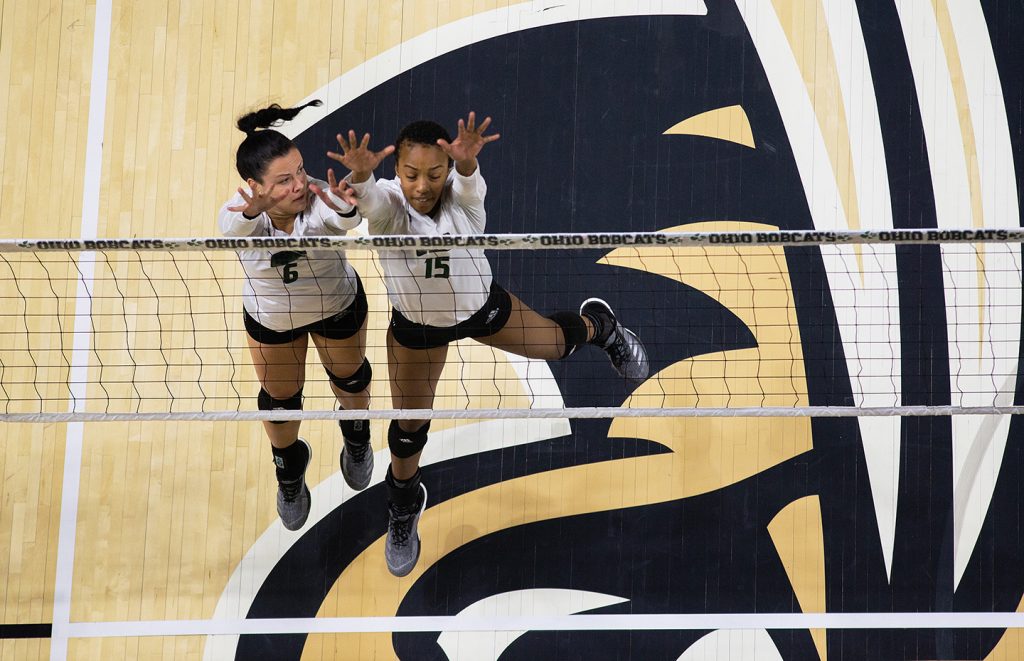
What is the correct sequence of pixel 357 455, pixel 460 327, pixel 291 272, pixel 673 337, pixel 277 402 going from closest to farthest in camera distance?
pixel 291 272 → pixel 460 327 → pixel 277 402 → pixel 357 455 → pixel 673 337

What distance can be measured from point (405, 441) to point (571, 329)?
0.93 metres

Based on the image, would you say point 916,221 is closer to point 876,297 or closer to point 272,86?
point 876,297

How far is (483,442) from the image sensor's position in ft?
15.7

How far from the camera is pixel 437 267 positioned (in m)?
3.59

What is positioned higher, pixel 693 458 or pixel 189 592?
pixel 693 458

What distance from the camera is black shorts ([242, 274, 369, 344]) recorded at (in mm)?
3791

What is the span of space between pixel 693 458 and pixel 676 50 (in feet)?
7.39

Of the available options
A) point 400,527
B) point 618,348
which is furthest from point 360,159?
point 400,527

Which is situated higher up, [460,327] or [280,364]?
[460,327]

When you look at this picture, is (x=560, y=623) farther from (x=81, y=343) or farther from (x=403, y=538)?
(x=81, y=343)

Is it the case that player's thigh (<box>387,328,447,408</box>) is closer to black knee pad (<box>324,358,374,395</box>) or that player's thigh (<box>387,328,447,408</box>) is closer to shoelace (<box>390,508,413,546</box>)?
black knee pad (<box>324,358,374,395</box>)

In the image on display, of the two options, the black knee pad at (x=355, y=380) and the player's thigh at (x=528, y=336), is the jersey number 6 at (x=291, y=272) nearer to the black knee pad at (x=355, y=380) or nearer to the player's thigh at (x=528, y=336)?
the black knee pad at (x=355, y=380)

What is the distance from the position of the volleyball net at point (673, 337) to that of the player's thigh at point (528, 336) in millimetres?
762

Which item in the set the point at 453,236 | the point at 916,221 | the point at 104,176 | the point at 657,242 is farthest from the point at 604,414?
the point at 104,176
